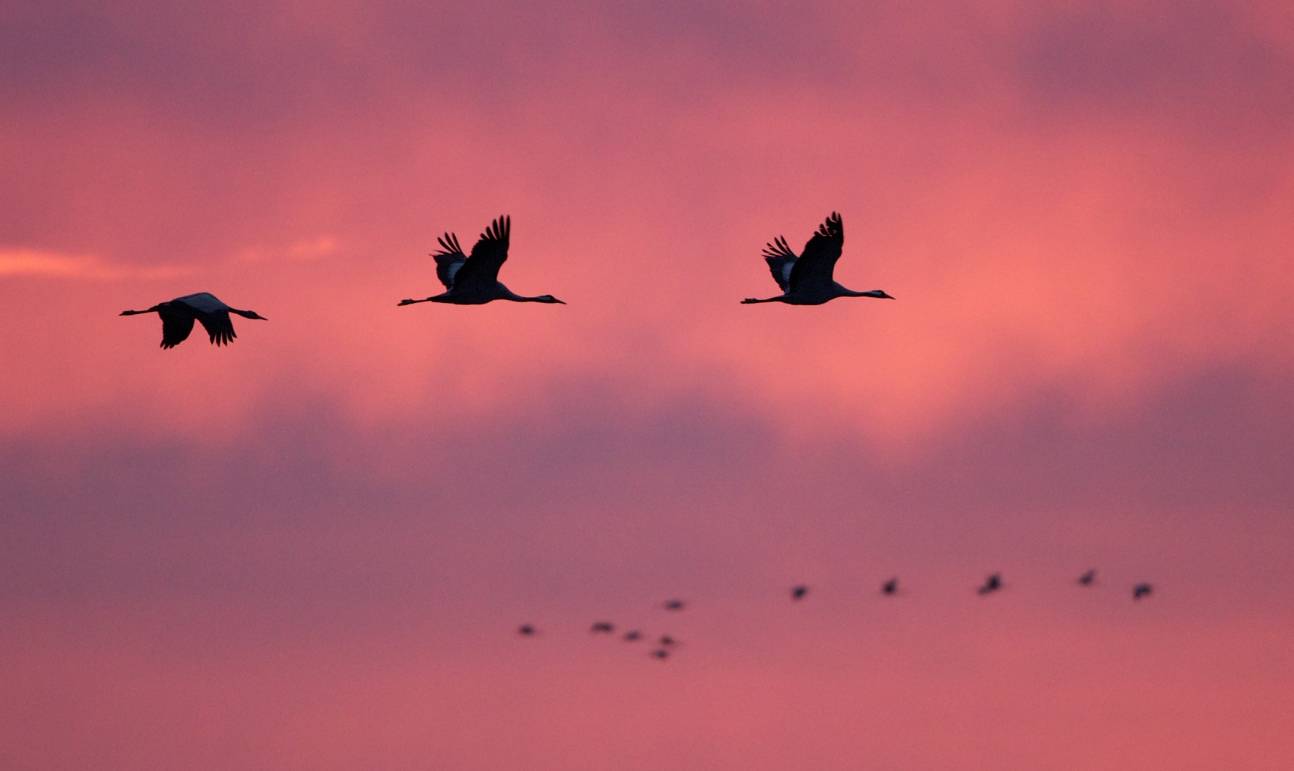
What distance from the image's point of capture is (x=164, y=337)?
5397 cm

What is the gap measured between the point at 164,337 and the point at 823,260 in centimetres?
1920

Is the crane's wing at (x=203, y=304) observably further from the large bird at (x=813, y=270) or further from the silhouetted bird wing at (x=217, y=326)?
the large bird at (x=813, y=270)

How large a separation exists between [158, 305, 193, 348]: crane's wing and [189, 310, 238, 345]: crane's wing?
208 millimetres

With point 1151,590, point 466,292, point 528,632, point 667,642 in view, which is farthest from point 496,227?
point 1151,590

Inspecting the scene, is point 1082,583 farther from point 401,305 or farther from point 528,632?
point 401,305

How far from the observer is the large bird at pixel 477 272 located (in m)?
51.3

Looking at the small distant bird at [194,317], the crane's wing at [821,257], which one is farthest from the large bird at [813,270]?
the small distant bird at [194,317]

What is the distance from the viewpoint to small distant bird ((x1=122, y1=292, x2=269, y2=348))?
175 ft

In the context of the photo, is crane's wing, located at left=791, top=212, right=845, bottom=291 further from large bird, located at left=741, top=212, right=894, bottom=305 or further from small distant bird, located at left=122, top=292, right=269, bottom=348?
small distant bird, located at left=122, top=292, right=269, bottom=348

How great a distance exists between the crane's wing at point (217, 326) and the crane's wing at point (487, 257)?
6674 millimetres

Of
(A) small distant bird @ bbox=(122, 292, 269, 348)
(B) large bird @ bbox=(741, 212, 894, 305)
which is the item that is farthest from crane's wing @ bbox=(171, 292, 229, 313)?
(B) large bird @ bbox=(741, 212, 894, 305)

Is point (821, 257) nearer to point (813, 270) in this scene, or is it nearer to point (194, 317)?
point (813, 270)

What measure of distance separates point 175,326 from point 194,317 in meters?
0.62

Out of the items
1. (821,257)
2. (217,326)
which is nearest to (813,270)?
(821,257)
